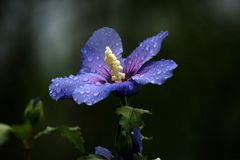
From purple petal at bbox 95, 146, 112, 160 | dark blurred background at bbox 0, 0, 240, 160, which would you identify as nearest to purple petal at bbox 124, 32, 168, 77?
purple petal at bbox 95, 146, 112, 160

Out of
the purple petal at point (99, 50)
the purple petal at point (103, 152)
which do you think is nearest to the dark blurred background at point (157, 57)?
the purple petal at point (99, 50)

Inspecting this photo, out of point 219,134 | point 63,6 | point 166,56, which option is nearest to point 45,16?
point 63,6

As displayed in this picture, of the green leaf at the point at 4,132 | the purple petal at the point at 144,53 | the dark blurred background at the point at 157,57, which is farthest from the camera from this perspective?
the dark blurred background at the point at 157,57

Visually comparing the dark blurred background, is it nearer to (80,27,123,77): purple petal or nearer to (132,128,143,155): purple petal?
(80,27,123,77): purple petal

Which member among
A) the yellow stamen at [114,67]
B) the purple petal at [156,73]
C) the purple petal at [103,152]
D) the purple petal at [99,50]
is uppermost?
the purple petal at [99,50]

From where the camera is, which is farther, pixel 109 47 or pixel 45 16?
pixel 45 16

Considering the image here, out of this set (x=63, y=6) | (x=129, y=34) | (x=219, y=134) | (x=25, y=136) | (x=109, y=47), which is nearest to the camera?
(x=25, y=136)

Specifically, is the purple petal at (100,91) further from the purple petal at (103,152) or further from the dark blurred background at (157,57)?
the dark blurred background at (157,57)

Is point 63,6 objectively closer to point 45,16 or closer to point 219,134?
point 45,16
